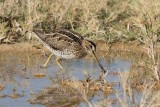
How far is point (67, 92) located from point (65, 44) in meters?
1.57

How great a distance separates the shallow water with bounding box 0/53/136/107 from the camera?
7.37m

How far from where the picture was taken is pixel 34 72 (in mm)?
8672

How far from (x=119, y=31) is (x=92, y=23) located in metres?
0.57

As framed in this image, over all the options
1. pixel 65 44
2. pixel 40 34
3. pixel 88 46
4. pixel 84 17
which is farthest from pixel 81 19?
pixel 88 46

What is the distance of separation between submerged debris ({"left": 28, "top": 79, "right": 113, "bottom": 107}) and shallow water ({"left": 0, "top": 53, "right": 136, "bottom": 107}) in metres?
0.12

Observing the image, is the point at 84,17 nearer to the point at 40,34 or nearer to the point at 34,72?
the point at 40,34

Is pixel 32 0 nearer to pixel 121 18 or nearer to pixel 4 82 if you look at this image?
pixel 121 18

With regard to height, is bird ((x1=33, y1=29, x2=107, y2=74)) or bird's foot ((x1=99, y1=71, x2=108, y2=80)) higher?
bird ((x1=33, y1=29, x2=107, y2=74))

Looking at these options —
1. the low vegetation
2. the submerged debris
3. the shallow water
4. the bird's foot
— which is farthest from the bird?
the low vegetation

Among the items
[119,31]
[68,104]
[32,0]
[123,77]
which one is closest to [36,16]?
[32,0]

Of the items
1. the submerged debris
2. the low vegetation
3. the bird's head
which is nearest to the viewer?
the submerged debris

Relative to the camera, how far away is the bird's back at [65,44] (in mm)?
8945

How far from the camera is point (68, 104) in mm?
7008

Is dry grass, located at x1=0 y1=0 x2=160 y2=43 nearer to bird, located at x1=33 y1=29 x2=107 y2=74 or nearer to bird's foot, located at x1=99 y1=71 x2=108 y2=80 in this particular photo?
bird, located at x1=33 y1=29 x2=107 y2=74
